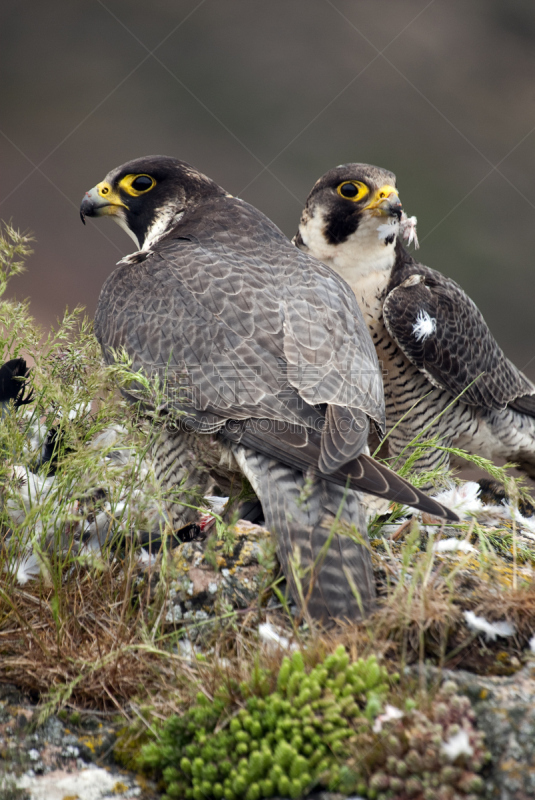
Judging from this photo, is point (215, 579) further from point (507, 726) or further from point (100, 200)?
point (100, 200)

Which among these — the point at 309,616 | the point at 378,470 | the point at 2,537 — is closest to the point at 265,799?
the point at 309,616

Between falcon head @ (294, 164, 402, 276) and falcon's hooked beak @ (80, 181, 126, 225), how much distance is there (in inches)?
39.4

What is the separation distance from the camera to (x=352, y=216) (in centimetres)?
332

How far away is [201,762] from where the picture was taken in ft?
4.19

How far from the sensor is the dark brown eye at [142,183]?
10.0ft

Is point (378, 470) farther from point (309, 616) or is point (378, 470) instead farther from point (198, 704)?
point (198, 704)

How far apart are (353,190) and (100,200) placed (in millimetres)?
1223

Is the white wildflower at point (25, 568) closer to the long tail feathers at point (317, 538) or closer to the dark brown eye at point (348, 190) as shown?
the long tail feathers at point (317, 538)

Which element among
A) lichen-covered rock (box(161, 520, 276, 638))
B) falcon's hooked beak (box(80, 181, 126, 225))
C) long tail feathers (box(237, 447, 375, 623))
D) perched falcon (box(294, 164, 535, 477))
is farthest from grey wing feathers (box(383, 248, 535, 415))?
lichen-covered rock (box(161, 520, 276, 638))

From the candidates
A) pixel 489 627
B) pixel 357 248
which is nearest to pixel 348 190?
pixel 357 248

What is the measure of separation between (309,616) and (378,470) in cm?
44

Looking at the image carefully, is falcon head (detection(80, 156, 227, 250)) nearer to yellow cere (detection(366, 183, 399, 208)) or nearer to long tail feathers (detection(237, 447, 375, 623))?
yellow cere (detection(366, 183, 399, 208))

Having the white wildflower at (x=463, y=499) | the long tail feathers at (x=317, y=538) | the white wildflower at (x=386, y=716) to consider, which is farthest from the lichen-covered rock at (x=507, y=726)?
the white wildflower at (x=463, y=499)

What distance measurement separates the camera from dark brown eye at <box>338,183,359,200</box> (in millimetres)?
3277
